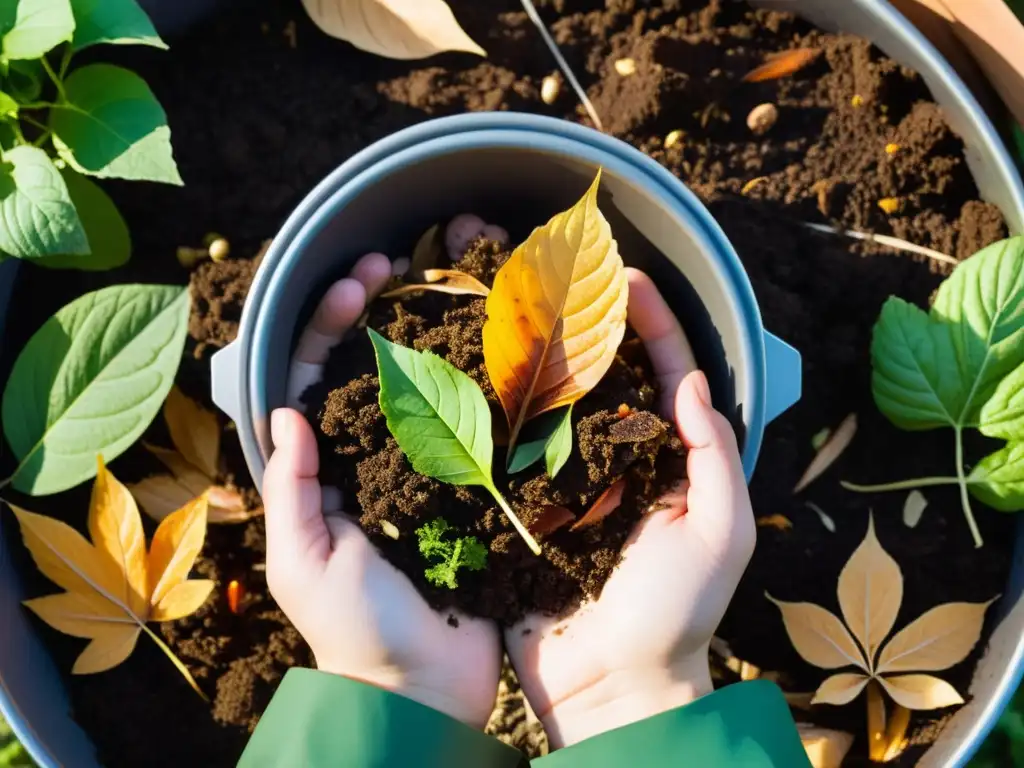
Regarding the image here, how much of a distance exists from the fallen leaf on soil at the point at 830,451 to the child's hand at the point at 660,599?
0.82ft

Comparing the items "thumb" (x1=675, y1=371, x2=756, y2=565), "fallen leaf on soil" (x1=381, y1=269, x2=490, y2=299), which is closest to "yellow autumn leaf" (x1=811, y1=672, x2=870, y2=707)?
"thumb" (x1=675, y1=371, x2=756, y2=565)

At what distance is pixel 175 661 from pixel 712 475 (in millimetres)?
667

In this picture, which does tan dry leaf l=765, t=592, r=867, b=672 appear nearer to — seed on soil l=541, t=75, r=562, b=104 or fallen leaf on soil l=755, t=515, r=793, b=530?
fallen leaf on soil l=755, t=515, r=793, b=530

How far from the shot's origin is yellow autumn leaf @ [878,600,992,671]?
110cm

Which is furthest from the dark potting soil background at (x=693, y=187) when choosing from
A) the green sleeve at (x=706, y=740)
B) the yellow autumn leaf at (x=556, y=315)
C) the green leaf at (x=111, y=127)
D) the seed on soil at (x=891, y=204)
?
the yellow autumn leaf at (x=556, y=315)

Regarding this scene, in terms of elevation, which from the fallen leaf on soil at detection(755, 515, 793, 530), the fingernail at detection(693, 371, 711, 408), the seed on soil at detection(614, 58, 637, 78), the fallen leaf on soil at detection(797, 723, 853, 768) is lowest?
the fallen leaf on soil at detection(797, 723, 853, 768)

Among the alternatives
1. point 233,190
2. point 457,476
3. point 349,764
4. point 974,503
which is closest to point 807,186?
point 974,503

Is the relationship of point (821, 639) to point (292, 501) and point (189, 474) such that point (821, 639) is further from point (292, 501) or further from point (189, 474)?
point (189, 474)

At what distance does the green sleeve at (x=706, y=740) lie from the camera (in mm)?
863

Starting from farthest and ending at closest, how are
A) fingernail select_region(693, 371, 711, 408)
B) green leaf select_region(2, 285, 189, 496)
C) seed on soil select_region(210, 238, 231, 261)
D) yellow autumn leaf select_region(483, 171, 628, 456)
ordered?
seed on soil select_region(210, 238, 231, 261)
green leaf select_region(2, 285, 189, 496)
fingernail select_region(693, 371, 711, 408)
yellow autumn leaf select_region(483, 171, 628, 456)

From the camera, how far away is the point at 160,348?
1.04 m

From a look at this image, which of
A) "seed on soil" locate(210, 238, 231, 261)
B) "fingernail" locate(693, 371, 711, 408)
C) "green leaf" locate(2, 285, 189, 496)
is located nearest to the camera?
"fingernail" locate(693, 371, 711, 408)

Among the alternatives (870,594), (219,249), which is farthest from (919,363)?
(219,249)

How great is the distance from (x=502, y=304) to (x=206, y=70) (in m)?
0.59
